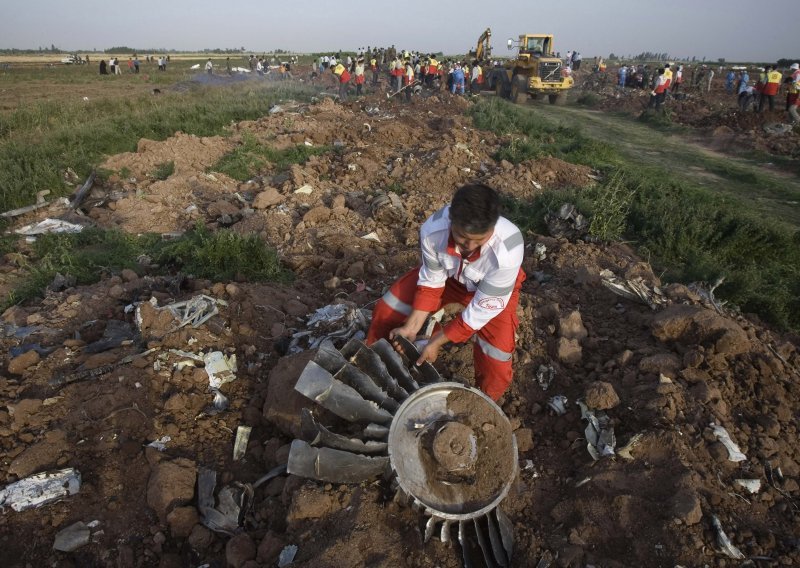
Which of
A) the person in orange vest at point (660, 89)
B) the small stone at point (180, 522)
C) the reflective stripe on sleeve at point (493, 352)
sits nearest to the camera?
the small stone at point (180, 522)

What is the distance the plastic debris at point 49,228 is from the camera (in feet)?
19.0

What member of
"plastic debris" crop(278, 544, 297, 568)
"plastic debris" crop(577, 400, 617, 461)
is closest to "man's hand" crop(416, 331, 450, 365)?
"plastic debris" crop(577, 400, 617, 461)

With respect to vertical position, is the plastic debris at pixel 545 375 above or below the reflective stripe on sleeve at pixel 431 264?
below

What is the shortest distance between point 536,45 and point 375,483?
2075cm

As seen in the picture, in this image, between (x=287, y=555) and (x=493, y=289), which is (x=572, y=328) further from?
(x=287, y=555)

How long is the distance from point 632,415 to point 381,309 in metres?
1.66

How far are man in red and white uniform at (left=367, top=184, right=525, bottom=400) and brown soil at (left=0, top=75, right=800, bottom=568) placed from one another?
41 cm

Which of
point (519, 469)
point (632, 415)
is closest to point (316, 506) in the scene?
point (519, 469)

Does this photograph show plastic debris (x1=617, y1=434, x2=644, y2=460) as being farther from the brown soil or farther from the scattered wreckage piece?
the scattered wreckage piece

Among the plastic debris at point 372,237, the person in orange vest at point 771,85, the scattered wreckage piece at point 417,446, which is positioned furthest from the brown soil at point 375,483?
the person in orange vest at point 771,85

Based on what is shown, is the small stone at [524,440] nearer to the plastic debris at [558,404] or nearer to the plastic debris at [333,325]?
the plastic debris at [558,404]

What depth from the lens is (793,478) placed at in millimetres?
2535

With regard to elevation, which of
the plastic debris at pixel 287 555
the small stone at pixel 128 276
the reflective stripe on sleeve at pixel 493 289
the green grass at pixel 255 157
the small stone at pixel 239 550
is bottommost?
the small stone at pixel 239 550

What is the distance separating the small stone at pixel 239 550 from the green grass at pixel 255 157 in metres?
6.81
